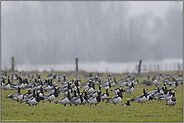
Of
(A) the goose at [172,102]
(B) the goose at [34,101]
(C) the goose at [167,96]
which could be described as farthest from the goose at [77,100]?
(C) the goose at [167,96]

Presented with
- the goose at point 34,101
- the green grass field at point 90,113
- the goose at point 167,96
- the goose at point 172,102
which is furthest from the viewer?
the goose at point 167,96

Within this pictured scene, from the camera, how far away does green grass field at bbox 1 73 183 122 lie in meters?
12.8

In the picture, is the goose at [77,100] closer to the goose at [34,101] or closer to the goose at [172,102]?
the goose at [34,101]

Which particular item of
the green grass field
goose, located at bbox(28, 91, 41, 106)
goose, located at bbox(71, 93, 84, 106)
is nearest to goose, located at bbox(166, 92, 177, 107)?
the green grass field

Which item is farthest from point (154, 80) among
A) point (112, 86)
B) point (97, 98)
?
point (97, 98)

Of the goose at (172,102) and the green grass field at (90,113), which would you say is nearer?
the green grass field at (90,113)

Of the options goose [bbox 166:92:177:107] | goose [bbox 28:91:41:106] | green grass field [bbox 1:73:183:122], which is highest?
goose [bbox 28:91:41:106]

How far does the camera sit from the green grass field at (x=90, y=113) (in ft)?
41.9

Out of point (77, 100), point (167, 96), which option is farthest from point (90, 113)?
point (167, 96)

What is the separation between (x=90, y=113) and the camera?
45.8 ft

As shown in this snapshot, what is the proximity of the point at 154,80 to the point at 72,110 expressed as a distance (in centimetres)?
1749

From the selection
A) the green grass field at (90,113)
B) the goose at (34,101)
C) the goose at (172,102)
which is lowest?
the green grass field at (90,113)

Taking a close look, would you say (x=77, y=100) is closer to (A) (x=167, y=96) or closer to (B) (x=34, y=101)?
(B) (x=34, y=101)

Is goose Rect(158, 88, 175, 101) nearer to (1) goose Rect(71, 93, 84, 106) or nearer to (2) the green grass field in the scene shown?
(2) the green grass field
